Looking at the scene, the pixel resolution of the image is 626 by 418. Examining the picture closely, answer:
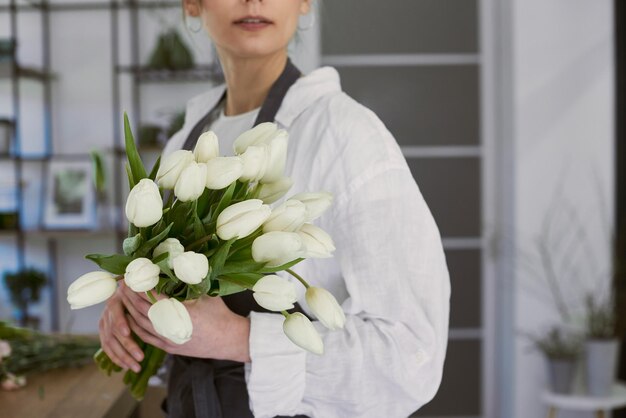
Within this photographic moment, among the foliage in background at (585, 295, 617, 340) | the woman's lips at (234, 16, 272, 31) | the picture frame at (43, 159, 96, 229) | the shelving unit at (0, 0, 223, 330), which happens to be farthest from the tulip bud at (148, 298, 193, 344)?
the picture frame at (43, 159, 96, 229)

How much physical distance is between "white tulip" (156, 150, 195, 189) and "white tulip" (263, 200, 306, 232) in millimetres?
98

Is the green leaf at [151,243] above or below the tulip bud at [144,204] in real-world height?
below

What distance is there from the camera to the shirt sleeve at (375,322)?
106 centimetres

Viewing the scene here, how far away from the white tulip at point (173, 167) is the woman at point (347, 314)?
18cm

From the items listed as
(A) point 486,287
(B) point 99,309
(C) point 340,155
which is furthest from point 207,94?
(B) point 99,309

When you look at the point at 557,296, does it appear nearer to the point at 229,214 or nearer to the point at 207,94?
the point at 207,94

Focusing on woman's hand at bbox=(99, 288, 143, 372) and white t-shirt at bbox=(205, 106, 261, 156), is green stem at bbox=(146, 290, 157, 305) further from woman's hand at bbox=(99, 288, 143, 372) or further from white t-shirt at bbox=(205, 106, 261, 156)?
white t-shirt at bbox=(205, 106, 261, 156)

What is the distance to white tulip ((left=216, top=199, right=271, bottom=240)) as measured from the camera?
2.72ft

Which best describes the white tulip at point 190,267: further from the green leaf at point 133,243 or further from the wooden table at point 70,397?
the wooden table at point 70,397

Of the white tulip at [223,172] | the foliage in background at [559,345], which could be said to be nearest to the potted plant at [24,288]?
the foliage in background at [559,345]

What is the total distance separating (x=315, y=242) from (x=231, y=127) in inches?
21.2

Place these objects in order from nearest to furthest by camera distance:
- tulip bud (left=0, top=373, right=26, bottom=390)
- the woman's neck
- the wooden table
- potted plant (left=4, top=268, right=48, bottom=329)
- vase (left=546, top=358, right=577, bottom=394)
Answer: the woman's neck → the wooden table → tulip bud (left=0, top=373, right=26, bottom=390) → vase (left=546, top=358, right=577, bottom=394) → potted plant (left=4, top=268, right=48, bottom=329)

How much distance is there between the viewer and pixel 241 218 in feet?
2.72

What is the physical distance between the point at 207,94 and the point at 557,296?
9.84ft
